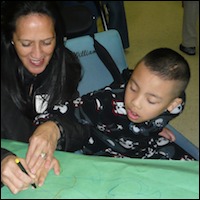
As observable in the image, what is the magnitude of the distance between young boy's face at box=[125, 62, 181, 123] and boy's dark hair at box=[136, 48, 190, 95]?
0.04 ft

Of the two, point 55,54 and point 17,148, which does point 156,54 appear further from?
point 17,148

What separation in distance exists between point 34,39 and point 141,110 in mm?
357

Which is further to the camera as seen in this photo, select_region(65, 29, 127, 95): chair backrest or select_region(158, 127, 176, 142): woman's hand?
select_region(65, 29, 127, 95): chair backrest

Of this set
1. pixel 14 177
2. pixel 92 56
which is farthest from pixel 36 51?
pixel 14 177

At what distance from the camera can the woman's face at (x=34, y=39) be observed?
1046 millimetres

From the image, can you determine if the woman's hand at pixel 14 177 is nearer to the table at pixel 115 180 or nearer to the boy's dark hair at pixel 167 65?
the table at pixel 115 180

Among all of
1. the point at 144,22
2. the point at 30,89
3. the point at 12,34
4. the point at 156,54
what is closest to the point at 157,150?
the point at 156,54

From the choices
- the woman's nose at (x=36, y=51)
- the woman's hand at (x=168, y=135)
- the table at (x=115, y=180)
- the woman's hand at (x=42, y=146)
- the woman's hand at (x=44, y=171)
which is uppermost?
the woman's nose at (x=36, y=51)

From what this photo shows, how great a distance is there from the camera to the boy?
1.01 meters

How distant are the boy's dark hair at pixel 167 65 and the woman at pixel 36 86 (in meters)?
0.26

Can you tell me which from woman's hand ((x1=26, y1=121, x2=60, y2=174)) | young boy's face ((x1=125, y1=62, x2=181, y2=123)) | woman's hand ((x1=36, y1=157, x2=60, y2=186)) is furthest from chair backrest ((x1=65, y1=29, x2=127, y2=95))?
woman's hand ((x1=36, y1=157, x2=60, y2=186))

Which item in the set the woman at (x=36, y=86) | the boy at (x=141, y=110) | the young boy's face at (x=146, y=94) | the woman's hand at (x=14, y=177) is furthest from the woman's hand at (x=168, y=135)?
the woman's hand at (x=14, y=177)

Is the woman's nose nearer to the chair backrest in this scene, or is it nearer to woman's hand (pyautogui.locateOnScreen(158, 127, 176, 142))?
the chair backrest

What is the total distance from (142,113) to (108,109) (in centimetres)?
12
